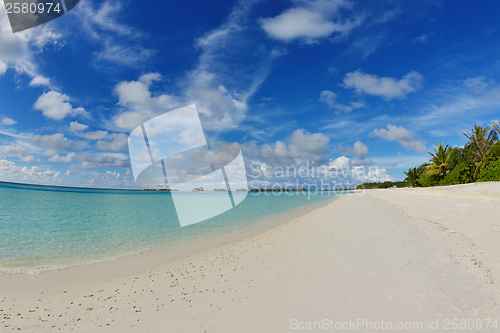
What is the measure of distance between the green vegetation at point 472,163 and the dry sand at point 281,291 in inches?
1403

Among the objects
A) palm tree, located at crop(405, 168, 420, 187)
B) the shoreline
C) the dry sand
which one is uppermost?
the shoreline

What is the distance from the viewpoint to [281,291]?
5.23 meters

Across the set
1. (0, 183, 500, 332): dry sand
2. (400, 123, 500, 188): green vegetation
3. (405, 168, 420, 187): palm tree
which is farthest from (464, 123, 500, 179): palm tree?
(0, 183, 500, 332): dry sand

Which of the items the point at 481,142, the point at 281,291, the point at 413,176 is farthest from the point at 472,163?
the point at 281,291

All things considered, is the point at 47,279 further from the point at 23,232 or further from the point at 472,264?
the point at 472,264

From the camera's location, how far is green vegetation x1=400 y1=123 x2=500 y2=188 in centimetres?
3309

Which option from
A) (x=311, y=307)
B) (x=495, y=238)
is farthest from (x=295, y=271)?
(x=495, y=238)

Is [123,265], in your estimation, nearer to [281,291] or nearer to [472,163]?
[281,291]

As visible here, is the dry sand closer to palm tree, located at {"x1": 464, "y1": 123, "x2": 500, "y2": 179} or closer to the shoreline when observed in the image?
the shoreline

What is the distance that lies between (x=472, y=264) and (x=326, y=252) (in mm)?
3788

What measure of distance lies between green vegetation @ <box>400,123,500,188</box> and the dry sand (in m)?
35.6

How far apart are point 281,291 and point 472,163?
57219 millimetres

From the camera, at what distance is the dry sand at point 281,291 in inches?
161

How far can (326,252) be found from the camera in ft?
26.2
